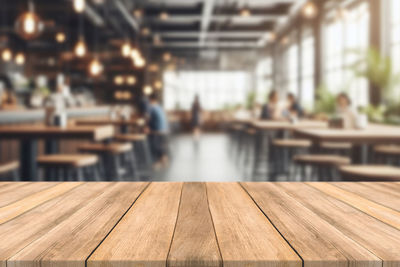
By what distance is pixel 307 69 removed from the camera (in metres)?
11.0

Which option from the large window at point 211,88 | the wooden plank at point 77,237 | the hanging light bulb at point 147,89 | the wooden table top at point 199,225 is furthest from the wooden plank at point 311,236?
the large window at point 211,88

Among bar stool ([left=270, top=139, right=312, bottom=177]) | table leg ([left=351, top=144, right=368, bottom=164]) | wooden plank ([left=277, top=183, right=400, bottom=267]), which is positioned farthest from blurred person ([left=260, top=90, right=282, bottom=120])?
wooden plank ([left=277, top=183, right=400, bottom=267])

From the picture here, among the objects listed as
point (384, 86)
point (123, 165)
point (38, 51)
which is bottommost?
point (123, 165)

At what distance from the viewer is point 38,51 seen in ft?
41.3

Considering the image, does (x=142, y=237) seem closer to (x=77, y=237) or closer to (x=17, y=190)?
(x=77, y=237)

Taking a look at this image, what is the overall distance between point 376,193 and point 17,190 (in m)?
1.10

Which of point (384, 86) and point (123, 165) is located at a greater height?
point (384, 86)

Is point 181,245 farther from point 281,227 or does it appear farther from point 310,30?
point 310,30

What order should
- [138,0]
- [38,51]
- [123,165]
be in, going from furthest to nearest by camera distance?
[38,51]
[138,0]
[123,165]

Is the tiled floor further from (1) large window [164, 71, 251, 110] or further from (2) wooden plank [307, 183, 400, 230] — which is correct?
(1) large window [164, 71, 251, 110]

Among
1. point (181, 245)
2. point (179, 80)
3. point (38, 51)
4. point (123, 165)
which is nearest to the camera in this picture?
point (181, 245)

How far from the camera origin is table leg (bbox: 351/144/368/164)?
3.25 meters

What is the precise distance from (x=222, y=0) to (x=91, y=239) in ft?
Answer: 32.6

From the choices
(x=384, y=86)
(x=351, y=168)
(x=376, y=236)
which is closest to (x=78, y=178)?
(x=351, y=168)
